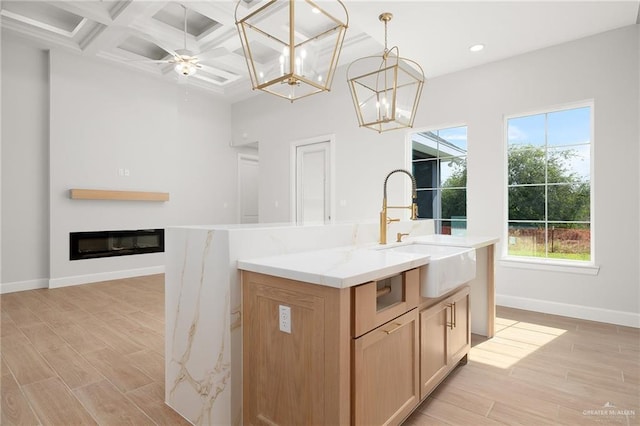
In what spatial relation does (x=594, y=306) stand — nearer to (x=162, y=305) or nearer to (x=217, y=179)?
(x=162, y=305)

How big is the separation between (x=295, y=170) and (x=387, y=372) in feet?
16.3

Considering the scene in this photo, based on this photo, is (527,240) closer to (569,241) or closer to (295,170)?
(569,241)

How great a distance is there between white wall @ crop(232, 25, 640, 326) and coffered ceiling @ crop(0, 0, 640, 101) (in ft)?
0.73

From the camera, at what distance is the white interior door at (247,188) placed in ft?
25.2

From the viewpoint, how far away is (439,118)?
452 centimetres

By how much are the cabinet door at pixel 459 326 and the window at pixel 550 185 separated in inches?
81.6

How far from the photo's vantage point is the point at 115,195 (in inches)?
214

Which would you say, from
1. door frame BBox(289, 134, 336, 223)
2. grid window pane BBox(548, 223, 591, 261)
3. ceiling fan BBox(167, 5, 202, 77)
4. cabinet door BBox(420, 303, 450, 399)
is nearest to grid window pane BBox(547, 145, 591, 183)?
grid window pane BBox(548, 223, 591, 261)

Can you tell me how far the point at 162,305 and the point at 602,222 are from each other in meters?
4.73

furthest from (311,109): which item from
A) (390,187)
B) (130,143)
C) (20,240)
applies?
(20,240)

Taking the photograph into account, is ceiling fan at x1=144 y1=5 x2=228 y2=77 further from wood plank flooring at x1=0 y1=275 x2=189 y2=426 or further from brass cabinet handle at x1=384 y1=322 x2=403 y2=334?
brass cabinet handle at x1=384 y1=322 x2=403 y2=334

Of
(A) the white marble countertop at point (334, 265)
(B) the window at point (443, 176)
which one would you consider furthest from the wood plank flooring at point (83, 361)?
(B) the window at point (443, 176)

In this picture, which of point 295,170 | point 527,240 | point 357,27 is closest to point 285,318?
point 527,240

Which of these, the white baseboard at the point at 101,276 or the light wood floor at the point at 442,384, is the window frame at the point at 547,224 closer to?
the light wood floor at the point at 442,384
